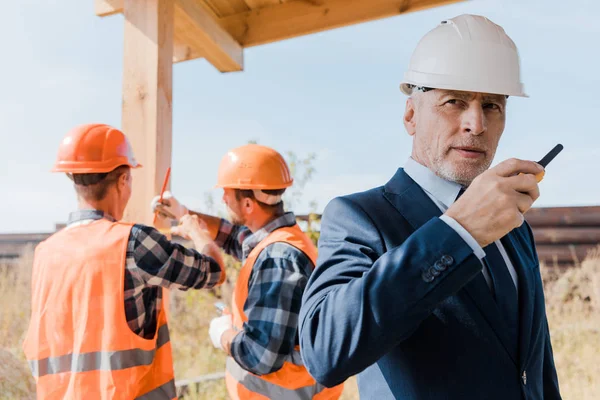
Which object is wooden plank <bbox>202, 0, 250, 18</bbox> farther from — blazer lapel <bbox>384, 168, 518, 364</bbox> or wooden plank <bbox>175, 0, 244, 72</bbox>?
blazer lapel <bbox>384, 168, 518, 364</bbox>

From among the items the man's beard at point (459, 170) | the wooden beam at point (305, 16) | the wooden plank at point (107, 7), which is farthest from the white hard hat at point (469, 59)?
the wooden plank at point (107, 7)

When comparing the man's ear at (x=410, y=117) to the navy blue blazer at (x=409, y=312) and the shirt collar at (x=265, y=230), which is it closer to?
the navy blue blazer at (x=409, y=312)

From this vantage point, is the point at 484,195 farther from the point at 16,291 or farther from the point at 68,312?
the point at 16,291

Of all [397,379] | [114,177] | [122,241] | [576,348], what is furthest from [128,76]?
[576,348]

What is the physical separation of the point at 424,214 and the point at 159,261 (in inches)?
56.2

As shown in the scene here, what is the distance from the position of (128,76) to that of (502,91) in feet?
7.45

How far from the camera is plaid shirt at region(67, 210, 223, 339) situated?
2352 millimetres

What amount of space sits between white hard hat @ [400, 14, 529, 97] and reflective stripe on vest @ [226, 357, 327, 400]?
1.54 meters

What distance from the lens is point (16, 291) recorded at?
28.2 feet

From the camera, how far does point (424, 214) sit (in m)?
1.26

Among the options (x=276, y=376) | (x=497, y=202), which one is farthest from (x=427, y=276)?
(x=276, y=376)

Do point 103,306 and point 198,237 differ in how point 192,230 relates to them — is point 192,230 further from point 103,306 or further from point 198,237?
point 103,306

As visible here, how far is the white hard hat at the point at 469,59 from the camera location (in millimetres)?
1326

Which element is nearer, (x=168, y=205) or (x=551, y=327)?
(x=168, y=205)
